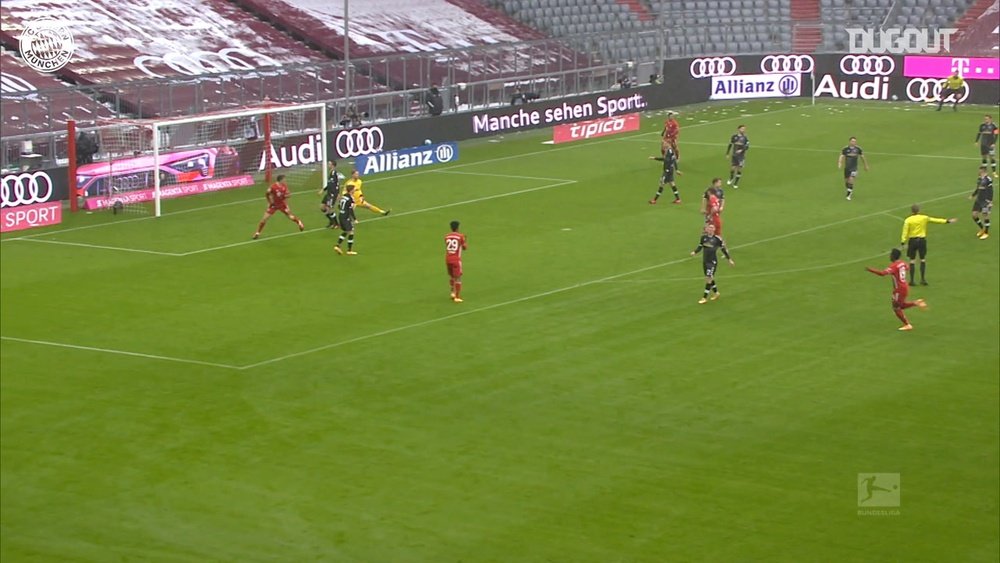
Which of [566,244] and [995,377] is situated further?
[566,244]

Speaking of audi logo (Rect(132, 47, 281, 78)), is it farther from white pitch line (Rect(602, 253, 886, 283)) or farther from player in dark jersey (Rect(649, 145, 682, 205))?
white pitch line (Rect(602, 253, 886, 283))

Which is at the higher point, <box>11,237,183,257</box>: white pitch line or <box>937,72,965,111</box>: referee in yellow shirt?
<box>937,72,965,111</box>: referee in yellow shirt

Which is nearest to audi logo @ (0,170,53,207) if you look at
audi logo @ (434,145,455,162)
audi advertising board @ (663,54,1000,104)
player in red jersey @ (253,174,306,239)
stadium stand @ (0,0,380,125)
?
player in red jersey @ (253,174,306,239)

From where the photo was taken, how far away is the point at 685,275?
121ft

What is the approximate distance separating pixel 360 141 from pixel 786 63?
25920 mm

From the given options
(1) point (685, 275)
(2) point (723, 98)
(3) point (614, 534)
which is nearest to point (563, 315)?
(1) point (685, 275)

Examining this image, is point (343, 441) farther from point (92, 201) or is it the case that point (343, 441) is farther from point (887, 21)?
point (887, 21)

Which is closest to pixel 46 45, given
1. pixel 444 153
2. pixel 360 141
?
pixel 360 141

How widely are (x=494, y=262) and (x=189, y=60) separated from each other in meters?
30.2

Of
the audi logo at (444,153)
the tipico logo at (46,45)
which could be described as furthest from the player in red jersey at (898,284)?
the tipico logo at (46,45)

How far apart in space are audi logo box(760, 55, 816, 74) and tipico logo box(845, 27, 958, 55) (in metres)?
2.42

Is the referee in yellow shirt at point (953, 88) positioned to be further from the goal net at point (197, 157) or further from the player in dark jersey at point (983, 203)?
the player in dark jersey at point (983, 203)

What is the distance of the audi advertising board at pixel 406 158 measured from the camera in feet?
174

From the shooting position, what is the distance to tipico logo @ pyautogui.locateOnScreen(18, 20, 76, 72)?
59.5m
